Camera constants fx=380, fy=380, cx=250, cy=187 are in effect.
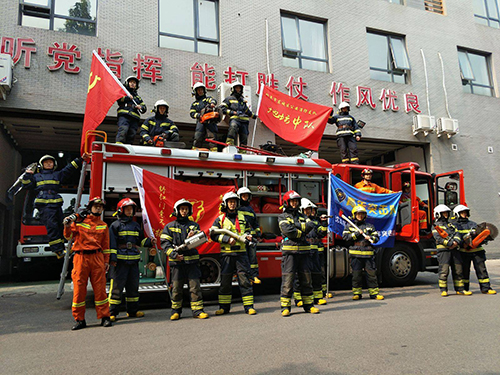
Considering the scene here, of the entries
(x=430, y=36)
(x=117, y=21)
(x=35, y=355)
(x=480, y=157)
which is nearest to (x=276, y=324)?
(x=35, y=355)

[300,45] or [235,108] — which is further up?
[300,45]

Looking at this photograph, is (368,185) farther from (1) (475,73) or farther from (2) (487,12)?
(2) (487,12)

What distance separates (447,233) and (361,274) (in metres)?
1.87

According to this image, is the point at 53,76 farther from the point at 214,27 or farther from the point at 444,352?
the point at 444,352

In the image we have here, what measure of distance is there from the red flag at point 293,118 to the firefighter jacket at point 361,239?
3239mm

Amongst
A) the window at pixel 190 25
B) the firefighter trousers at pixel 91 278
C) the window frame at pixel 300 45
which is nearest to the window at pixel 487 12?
the window frame at pixel 300 45

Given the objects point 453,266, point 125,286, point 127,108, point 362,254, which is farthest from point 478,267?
point 127,108

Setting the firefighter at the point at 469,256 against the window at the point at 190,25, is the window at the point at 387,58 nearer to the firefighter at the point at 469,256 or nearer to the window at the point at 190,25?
the window at the point at 190,25

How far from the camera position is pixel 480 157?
1470 cm

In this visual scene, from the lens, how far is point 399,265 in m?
8.10

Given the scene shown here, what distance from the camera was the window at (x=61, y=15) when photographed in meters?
10.0

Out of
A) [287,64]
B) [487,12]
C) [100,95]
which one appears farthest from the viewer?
[487,12]

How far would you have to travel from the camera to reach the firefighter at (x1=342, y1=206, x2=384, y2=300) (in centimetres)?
697

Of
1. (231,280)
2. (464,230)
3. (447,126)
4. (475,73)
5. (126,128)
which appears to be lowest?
(231,280)
